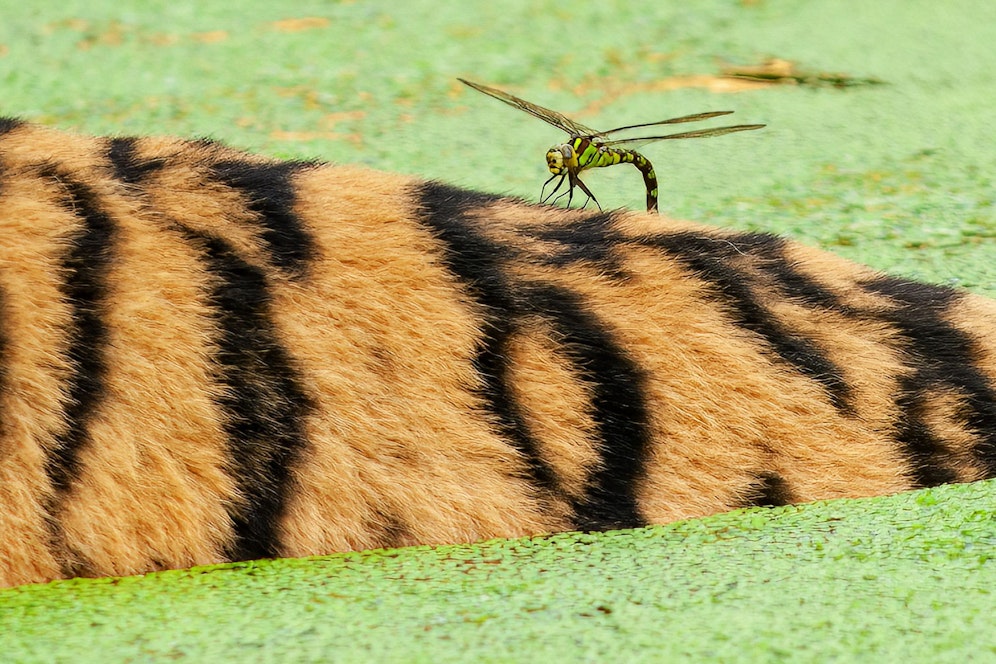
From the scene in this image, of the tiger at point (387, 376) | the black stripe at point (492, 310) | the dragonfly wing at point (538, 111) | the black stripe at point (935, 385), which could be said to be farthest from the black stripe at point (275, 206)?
the black stripe at point (935, 385)

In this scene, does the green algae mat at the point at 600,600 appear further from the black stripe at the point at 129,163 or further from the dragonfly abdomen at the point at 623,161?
the dragonfly abdomen at the point at 623,161

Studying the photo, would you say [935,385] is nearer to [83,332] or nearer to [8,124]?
[83,332]

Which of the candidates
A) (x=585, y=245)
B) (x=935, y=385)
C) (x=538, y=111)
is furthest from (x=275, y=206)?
(x=935, y=385)

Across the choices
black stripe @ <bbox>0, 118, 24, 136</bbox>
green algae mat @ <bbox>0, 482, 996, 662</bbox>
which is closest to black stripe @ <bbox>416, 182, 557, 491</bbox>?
green algae mat @ <bbox>0, 482, 996, 662</bbox>

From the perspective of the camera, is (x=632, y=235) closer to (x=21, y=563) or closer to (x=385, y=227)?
(x=385, y=227)

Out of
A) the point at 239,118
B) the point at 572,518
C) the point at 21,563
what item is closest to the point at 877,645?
the point at 572,518
